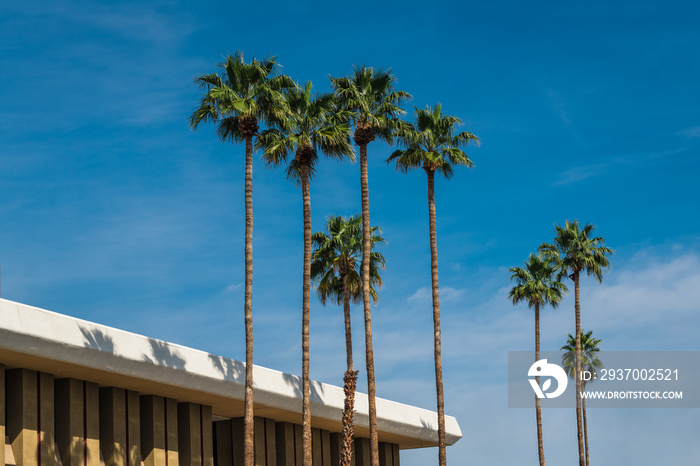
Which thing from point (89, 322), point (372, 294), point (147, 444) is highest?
point (372, 294)

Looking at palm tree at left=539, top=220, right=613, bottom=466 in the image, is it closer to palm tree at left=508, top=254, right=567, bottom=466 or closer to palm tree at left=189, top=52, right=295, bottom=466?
palm tree at left=508, top=254, right=567, bottom=466

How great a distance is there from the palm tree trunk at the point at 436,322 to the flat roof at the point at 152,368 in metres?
5.86

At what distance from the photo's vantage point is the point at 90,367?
33.0 metres

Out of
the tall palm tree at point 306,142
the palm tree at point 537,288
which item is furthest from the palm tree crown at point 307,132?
the palm tree at point 537,288

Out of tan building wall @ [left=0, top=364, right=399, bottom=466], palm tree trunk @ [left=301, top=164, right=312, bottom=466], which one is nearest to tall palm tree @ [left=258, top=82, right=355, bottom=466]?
palm tree trunk @ [left=301, top=164, right=312, bottom=466]

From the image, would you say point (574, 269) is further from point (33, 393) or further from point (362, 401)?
point (33, 393)

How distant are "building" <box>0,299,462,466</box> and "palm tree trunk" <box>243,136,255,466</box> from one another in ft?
12.3

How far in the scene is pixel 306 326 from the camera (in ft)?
125

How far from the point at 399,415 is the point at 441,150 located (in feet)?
51.2

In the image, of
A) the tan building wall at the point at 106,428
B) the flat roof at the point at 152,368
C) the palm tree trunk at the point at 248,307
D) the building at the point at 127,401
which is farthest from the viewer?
the palm tree trunk at the point at 248,307

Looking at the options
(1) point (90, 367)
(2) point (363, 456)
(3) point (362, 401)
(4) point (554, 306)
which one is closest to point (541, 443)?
(4) point (554, 306)

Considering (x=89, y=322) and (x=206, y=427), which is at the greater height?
(x=89, y=322)

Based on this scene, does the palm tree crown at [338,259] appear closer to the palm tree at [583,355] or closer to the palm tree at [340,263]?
the palm tree at [340,263]

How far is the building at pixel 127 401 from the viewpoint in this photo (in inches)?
1252
